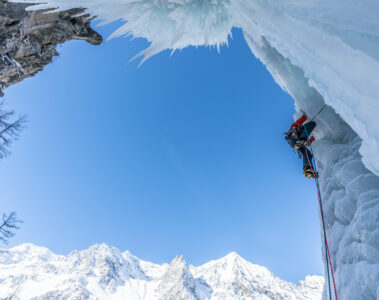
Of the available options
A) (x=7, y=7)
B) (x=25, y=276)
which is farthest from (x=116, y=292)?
(x=7, y=7)

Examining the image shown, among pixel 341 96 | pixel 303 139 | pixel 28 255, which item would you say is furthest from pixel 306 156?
pixel 28 255

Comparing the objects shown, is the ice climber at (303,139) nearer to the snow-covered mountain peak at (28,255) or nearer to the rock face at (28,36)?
the rock face at (28,36)

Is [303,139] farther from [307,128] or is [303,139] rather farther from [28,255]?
[28,255]

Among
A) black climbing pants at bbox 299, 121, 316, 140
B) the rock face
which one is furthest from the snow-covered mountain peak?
black climbing pants at bbox 299, 121, 316, 140

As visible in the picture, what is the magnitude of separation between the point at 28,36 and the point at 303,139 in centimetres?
650

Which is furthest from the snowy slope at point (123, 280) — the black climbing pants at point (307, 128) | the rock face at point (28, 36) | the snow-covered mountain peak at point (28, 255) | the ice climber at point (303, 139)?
the black climbing pants at point (307, 128)

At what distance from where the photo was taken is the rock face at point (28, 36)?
4535 millimetres

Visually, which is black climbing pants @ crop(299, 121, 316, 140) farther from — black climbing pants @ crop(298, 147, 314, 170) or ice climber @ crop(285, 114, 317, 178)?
black climbing pants @ crop(298, 147, 314, 170)

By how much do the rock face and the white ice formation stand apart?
1135mm

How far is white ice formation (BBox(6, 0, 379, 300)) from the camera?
153 centimetres

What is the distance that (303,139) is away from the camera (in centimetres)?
430

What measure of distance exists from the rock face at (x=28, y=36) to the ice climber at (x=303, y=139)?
5.60 metres

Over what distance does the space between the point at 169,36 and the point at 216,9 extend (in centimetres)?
124

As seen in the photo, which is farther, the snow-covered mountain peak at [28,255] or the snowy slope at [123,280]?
the snow-covered mountain peak at [28,255]
